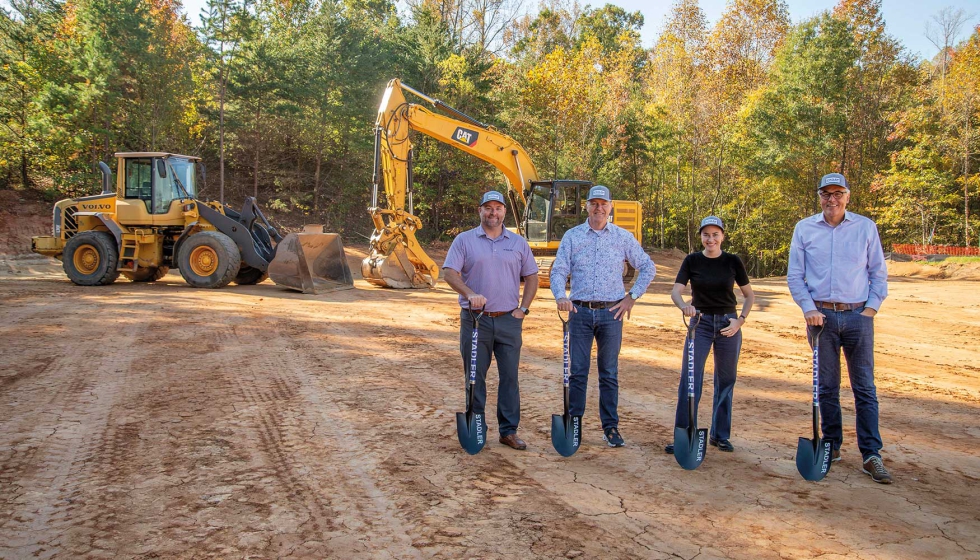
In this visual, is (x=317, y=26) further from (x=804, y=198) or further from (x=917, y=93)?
(x=917, y=93)

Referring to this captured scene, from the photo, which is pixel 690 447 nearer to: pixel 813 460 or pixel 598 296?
pixel 813 460

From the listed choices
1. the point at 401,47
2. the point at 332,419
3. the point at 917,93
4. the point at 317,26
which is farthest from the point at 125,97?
the point at 917,93

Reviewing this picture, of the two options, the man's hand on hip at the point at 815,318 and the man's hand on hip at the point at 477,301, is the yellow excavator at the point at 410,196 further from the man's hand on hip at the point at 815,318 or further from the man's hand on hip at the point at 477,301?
the man's hand on hip at the point at 815,318

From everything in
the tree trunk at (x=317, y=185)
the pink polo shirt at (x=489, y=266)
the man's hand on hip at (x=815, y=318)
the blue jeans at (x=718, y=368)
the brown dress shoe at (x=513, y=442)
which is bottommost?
the brown dress shoe at (x=513, y=442)

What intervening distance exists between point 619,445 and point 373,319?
22.9 ft

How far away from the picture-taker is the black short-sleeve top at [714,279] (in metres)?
4.91

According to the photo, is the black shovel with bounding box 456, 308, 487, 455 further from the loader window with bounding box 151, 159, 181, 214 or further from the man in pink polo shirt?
the loader window with bounding box 151, 159, 181, 214

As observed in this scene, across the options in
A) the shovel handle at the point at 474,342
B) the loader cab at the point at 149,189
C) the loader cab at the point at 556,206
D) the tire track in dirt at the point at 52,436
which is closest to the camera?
the tire track in dirt at the point at 52,436

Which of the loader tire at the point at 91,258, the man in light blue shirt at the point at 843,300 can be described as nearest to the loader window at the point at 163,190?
the loader tire at the point at 91,258

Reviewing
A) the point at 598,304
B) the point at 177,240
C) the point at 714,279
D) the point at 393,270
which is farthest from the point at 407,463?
the point at 177,240

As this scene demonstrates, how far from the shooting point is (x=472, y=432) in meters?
4.78

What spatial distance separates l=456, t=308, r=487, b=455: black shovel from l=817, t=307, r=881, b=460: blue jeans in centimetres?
226

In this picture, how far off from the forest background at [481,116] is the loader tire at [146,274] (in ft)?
37.9

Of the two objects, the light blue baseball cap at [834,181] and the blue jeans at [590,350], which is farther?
the blue jeans at [590,350]
